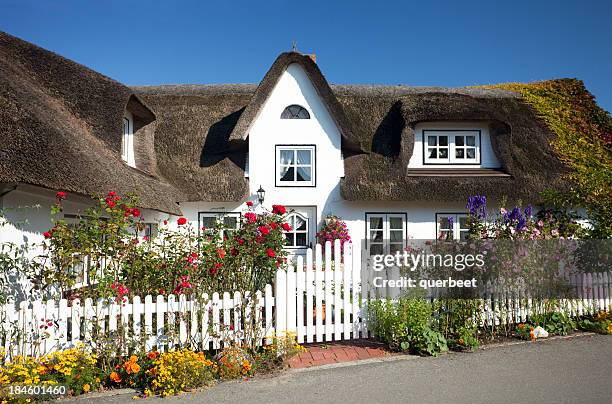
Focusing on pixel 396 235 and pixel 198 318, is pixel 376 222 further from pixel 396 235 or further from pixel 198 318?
pixel 198 318

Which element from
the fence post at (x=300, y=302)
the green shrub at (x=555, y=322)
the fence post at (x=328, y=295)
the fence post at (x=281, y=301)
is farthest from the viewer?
the green shrub at (x=555, y=322)

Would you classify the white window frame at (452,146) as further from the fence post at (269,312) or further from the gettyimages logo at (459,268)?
the fence post at (269,312)

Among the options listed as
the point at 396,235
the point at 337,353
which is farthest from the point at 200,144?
the point at 337,353

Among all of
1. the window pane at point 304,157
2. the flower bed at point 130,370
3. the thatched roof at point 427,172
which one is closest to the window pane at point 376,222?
the thatched roof at point 427,172

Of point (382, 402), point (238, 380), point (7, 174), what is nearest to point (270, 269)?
point (238, 380)

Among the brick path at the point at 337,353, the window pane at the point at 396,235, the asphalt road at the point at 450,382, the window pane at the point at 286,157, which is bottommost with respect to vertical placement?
the asphalt road at the point at 450,382

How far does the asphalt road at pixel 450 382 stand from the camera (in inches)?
181

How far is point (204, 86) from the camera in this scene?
17734mm

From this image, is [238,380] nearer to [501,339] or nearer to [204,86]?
[501,339]

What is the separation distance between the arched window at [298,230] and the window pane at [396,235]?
2436 mm

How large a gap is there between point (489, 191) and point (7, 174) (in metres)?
11.3

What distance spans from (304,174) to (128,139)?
4831 mm

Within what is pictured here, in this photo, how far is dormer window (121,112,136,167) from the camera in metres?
11.9

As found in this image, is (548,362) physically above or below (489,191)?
below
